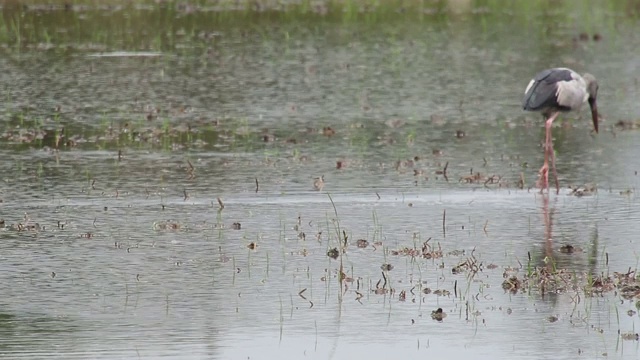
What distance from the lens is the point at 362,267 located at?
11.5 metres

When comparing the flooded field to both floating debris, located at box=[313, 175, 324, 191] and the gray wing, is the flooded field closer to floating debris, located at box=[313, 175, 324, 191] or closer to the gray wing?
floating debris, located at box=[313, 175, 324, 191]

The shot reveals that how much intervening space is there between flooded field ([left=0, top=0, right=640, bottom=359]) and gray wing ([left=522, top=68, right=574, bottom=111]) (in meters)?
0.73

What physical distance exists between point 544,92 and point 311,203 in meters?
3.54

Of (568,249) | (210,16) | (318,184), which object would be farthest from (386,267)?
(210,16)

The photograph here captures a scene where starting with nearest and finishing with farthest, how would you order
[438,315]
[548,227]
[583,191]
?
[438,315], [548,227], [583,191]

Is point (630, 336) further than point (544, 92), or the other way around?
point (544, 92)

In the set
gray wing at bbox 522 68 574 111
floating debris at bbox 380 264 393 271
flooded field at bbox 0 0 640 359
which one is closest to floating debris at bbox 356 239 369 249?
flooded field at bbox 0 0 640 359

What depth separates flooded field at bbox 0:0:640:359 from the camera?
970 cm

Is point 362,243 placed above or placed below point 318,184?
below

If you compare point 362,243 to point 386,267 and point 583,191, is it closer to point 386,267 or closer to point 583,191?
point 386,267

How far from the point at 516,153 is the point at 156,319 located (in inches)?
345

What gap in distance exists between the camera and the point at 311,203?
14414 mm

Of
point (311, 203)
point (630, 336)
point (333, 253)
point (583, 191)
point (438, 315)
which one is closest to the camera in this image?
point (630, 336)

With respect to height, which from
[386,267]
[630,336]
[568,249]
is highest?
[568,249]
